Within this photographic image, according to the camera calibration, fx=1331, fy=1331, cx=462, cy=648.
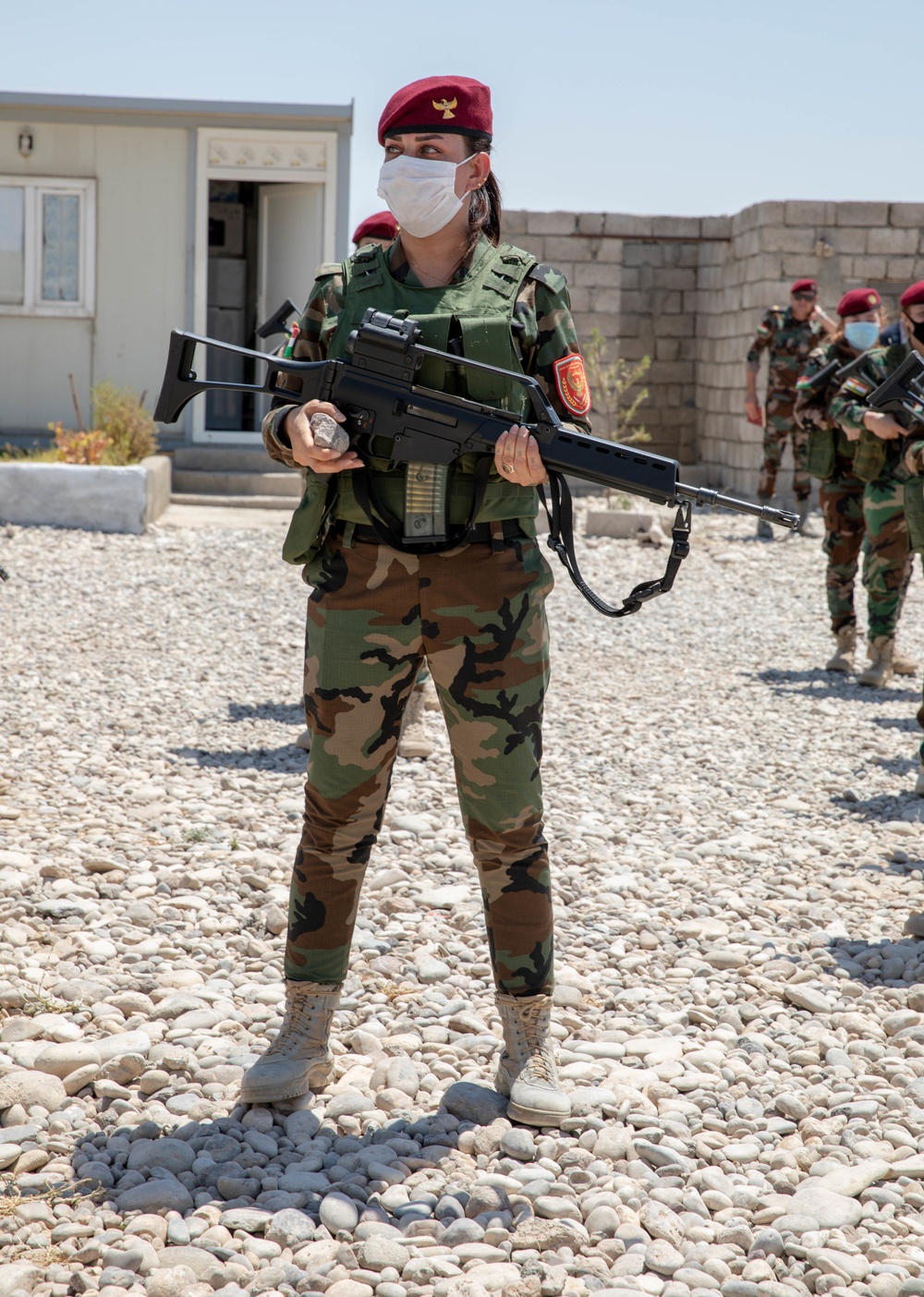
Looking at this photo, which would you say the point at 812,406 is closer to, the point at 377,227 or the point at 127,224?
the point at 377,227

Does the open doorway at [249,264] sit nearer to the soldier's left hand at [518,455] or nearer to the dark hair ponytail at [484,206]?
the dark hair ponytail at [484,206]

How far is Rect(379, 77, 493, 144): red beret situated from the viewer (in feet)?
7.88

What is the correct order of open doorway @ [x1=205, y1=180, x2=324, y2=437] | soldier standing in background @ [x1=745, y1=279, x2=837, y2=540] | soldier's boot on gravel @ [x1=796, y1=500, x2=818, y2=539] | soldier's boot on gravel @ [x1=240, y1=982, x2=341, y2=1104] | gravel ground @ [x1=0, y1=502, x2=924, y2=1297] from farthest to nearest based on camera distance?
open doorway @ [x1=205, y1=180, x2=324, y2=437]
soldier's boot on gravel @ [x1=796, y1=500, x2=818, y2=539]
soldier standing in background @ [x1=745, y1=279, x2=837, y2=540]
soldier's boot on gravel @ [x1=240, y1=982, x2=341, y2=1104]
gravel ground @ [x1=0, y1=502, x2=924, y2=1297]

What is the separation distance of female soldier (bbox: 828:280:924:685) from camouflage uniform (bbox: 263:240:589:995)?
3332mm

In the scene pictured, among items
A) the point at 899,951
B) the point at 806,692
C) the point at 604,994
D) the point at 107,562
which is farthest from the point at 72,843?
the point at 107,562

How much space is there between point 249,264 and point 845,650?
9189mm

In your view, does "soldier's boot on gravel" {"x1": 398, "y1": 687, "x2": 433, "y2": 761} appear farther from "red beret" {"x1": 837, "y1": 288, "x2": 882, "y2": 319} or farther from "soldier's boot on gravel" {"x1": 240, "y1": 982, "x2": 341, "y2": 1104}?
"red beret" {"x1": 837, "y1": 288, "x2": 882, "y2": 319}

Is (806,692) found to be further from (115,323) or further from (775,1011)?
(115,323)

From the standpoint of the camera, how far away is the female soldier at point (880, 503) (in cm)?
589

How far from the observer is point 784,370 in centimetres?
1176

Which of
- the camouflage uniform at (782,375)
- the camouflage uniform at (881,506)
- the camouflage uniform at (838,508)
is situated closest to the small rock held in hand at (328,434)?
the camouflage uniform at (881,506)

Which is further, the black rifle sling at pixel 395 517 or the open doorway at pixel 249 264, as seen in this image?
the open doorway at pixel 249 264

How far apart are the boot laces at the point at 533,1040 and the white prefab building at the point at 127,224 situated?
36.1ft

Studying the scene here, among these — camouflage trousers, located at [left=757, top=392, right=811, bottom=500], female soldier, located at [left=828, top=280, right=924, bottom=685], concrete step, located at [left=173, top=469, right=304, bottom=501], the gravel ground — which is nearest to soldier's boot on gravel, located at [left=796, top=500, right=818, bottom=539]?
camouflage trousers, located at [left=757, top=392, right=811, bottom=500]
